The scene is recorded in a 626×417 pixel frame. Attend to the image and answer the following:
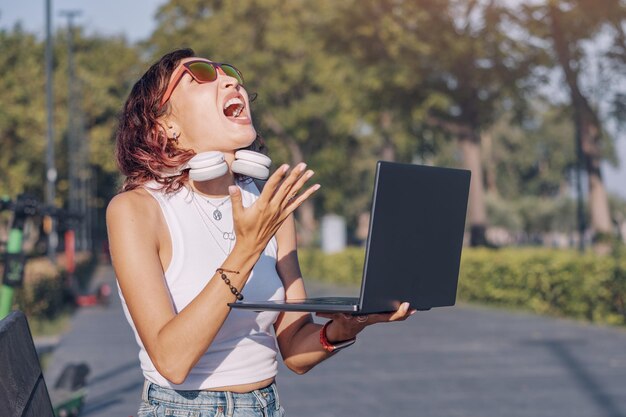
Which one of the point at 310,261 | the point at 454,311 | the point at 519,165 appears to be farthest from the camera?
the point at 519,165

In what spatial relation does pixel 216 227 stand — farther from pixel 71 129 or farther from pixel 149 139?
pixel 71 129

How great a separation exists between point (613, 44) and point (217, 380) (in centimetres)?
2510

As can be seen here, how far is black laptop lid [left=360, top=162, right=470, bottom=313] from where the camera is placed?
240cm

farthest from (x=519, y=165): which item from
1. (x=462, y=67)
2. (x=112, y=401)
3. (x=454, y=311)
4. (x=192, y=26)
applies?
(x=112, y=401)

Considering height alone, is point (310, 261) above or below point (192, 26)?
below

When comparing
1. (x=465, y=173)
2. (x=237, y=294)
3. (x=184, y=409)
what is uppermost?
(x=465, y=173)

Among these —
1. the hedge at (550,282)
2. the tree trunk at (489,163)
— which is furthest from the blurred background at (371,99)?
the tree trunk at (489,163)

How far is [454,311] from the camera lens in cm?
2242

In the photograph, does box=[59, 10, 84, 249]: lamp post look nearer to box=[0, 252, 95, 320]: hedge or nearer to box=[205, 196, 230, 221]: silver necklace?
box=[0, 252, 95, 320]: hedge

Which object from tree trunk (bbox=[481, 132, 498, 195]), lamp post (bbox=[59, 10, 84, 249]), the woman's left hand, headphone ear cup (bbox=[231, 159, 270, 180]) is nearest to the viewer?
the woman's left hand

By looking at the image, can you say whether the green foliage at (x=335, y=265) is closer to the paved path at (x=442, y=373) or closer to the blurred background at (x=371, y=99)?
the blurred background at (x=371, y=99)

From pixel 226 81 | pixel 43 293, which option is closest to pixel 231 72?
pixel 226 81

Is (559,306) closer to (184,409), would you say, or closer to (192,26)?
(184,409)

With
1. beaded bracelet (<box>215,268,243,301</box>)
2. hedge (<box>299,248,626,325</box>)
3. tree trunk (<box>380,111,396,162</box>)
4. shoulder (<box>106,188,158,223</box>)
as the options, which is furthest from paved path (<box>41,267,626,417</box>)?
tree trunk (<box>380,111,396,162</box>)
